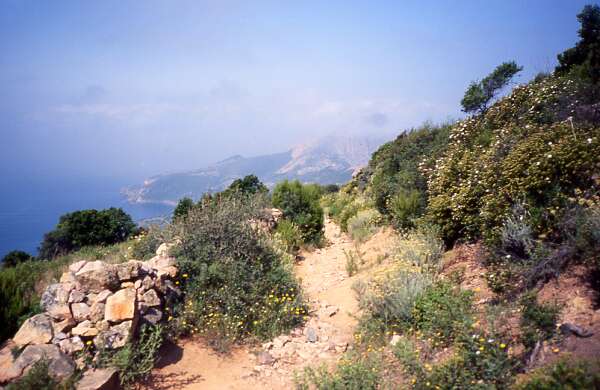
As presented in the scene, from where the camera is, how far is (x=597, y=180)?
4.69 metres

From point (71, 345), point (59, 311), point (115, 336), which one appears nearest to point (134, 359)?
point (115, 336)

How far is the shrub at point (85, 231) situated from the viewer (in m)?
15.2

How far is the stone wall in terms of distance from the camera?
12.8 ft

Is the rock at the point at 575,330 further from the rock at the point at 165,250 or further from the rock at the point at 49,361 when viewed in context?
the rock at the point at 165,250

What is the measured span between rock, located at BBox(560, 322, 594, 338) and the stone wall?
5.19 meters

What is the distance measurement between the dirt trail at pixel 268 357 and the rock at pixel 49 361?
1090 millimetres

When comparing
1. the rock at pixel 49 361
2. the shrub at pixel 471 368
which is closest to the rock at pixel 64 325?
the rock at pixel 49 361

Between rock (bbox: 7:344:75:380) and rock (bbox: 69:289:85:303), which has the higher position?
rock (bbox: 69:289:85:303)

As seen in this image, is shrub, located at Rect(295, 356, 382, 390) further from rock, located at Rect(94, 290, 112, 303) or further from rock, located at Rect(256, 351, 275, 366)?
rock, located at Rect(94, 290, 112, 303)

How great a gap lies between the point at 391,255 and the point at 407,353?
3.95 metres

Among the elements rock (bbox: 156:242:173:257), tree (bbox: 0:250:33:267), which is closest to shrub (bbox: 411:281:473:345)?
rock (bbox: 156:242:173:257)

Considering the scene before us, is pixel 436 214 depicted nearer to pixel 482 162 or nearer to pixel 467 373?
pixel 482 162

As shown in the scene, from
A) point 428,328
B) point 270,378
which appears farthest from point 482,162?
point 270,378

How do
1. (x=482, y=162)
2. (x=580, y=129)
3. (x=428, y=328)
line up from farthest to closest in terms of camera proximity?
1. (x=482, y=162)
2. (x=580, y=129)
3. (x=428, y=328)
